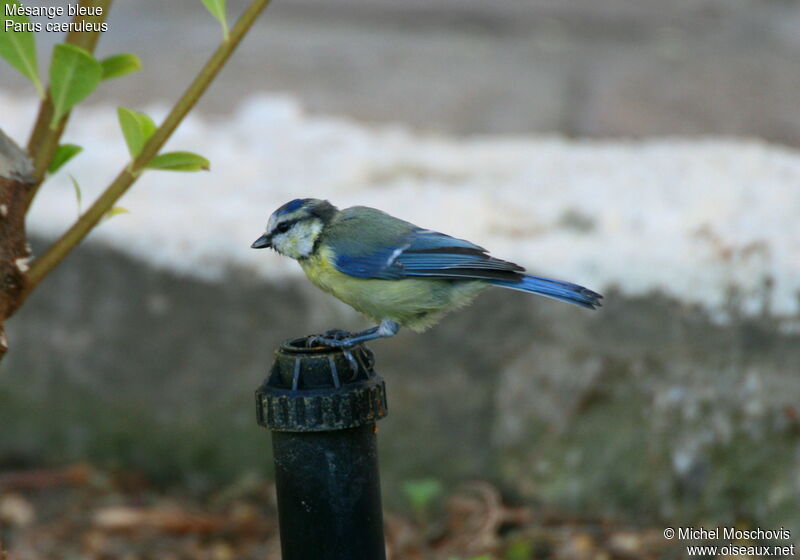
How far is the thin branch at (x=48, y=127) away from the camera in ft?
5.71

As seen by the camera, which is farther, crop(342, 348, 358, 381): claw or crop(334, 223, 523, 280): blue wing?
crop(334, 223, 523, 280): blue wing

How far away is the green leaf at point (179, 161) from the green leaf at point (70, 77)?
152mm

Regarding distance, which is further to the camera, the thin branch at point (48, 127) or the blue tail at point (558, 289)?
the blue tail at point (558, 289)

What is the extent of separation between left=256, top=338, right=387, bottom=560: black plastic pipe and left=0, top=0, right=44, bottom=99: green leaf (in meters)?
0.59

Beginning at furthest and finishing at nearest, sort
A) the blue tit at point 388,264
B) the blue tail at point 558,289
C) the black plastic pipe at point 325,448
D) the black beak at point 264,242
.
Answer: the black beak at point 264,242
the blue tit at point 388,264
the blue tail at point 558,289
the black plastic pipe at point 325,448

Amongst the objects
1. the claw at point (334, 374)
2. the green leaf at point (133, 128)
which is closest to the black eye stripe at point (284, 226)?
the green leaf at point (133, 128)

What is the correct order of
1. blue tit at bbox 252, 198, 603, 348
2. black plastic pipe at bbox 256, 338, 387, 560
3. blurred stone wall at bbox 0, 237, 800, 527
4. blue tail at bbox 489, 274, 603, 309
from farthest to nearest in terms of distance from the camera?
blurred stone wall at bbox 0, 237, 800, 527, blue tit at bbox 252, 198, 603, 348, blue tail at bbox 489, 274, 603, 309, black plastic pipe at bbox 256, 338, 387, 560

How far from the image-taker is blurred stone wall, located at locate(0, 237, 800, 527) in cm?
245

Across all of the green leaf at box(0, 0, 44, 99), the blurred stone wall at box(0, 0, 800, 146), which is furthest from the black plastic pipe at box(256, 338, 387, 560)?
the blurred stone wall at box(0, 0, 800, 146)

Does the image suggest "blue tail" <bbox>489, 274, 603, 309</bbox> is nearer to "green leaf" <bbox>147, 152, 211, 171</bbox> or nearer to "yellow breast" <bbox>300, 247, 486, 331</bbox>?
"yellow breast" <bbox>300, 247, 486, 331</bbox>

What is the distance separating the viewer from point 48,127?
1796mm

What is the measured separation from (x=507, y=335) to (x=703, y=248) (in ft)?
1.73

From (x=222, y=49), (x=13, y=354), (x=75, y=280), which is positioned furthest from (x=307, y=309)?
(x=222, y=49)

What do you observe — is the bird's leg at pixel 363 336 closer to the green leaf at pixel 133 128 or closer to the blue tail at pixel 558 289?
the blue tail at pixel 558 289
